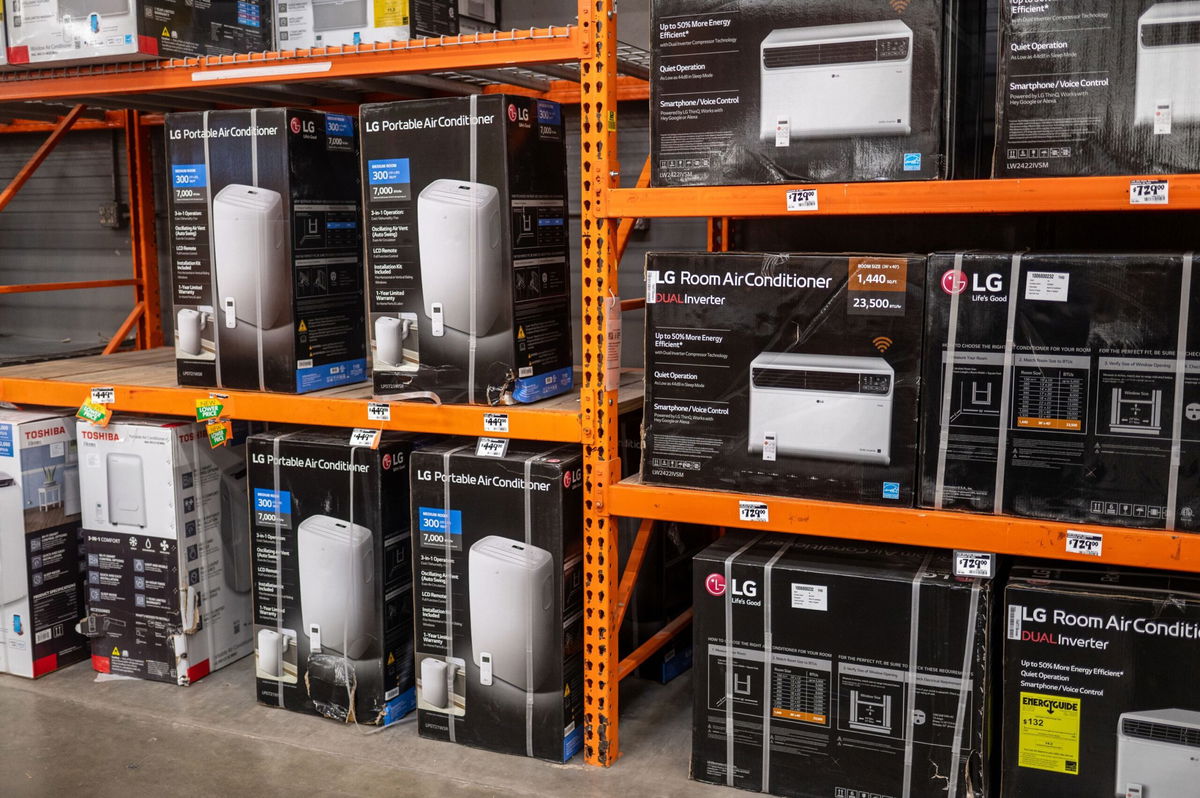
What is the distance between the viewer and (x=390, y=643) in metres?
2.98

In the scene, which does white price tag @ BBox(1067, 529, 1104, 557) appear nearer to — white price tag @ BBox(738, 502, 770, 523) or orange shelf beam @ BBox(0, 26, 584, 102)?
white price tag @ BBox(738, 502, 770, 523)

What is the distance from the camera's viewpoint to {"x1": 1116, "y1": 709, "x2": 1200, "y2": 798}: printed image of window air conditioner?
218cm

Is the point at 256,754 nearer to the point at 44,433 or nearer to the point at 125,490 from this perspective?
the point at 125,490

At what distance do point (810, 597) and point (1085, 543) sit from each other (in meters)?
0.59

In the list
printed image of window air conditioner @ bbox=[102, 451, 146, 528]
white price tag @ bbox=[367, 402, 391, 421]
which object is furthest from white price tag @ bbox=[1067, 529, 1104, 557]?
printed image of window air conditioner @ bbox=[102, 451, 146, 528]

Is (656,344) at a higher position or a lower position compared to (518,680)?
higher

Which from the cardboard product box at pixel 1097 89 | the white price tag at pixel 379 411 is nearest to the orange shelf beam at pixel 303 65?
the white price tag at pixel 379 411

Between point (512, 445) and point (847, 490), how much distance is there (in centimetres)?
96

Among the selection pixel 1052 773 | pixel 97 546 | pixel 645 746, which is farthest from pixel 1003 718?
pixel 97 546

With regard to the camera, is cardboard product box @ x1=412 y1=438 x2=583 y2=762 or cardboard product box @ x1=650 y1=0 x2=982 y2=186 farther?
cardboard product box @ x1=412 y1=438 x2=583 y2=762

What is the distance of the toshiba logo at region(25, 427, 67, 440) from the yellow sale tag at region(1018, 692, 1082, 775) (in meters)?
2.86

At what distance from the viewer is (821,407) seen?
7.92 feet

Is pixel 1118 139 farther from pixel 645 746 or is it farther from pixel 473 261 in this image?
pixel 645 746

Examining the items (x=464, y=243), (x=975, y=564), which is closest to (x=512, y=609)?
(x=464, y=243)
